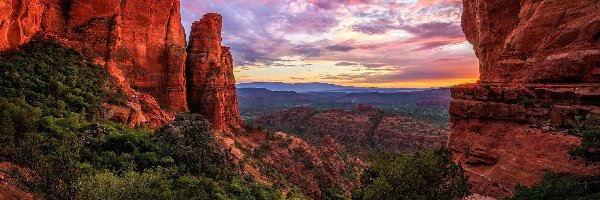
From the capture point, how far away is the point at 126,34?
4238 centimetres

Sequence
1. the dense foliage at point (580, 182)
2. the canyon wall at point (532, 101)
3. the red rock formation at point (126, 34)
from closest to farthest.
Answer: the dense foliage at point (580, 182) → the canyon wall at point (532, 101) → the red rock formation at point (126, 34)

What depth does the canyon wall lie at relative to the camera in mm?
19406

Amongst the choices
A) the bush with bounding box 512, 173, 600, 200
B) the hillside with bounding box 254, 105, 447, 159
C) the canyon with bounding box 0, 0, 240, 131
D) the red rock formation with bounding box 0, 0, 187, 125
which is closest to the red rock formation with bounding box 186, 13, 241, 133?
the canyon with bounding box 0, 0, 240, 131

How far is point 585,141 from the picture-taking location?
15.9 metres

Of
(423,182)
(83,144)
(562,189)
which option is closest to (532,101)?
(562,189)

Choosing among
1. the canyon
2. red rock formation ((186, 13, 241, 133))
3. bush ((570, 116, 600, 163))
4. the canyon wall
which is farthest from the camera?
red rock formation ((186, 13, 241, 133))

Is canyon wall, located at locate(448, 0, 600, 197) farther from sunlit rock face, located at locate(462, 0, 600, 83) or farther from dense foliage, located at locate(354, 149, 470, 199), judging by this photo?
dense foliage, located at locate(354, 149, 470, 199)

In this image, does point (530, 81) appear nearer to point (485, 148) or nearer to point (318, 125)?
point (485, 148)

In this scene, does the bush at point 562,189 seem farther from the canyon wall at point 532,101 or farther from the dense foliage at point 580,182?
the canyon wall at point 532,101

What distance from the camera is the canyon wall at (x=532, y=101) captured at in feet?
63.7

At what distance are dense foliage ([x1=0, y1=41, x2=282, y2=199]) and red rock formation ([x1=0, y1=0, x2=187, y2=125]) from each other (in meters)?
2.42

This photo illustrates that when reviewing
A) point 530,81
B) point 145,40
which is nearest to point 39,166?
point 530,81

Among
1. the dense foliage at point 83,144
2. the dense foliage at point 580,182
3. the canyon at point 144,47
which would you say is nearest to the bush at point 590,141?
the dense foliage at point 580,182

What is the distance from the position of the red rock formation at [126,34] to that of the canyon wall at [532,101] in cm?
3080
